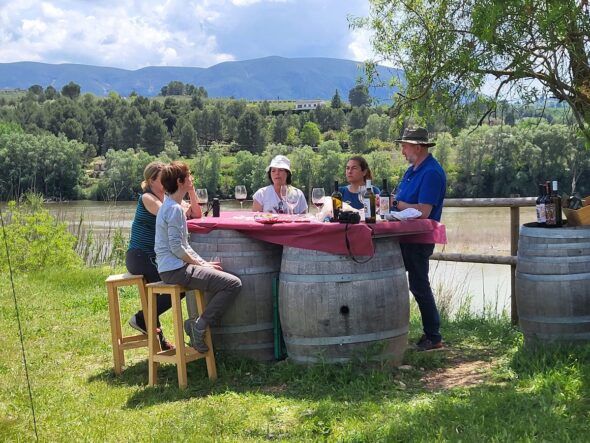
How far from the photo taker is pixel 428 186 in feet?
17.5

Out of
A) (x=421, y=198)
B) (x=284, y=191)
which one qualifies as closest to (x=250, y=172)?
(x=284, y=191)

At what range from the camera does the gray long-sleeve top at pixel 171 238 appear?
489 centimetres

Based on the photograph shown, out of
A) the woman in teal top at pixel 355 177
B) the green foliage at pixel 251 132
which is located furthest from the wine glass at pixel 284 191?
the green foliage at pixel 251 132

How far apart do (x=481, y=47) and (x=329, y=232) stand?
6.78ft

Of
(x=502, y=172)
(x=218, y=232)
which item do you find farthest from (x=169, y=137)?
(x=218, y=232)

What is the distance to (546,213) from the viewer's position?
521 centimetres

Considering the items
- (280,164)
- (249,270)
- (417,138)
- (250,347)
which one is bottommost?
(250,347)

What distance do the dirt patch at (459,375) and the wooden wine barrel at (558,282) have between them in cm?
46

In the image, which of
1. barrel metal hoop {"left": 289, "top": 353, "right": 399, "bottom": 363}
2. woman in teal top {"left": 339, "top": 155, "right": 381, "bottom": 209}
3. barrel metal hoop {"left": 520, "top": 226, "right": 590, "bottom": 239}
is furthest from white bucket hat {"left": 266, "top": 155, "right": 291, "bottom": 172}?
Result: barrel metal hoop {"left": 520, "top": 226, "right": 590, "bottom": 239}

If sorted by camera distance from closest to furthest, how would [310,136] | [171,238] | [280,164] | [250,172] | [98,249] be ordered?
[171,238] < [280,164] < [98,249] < [250,172] < [310,136]

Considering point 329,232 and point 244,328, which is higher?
point 329,232

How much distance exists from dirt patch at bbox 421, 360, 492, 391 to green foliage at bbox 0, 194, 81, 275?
7.60 m

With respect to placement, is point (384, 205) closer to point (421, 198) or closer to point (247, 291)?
point (421, 198)

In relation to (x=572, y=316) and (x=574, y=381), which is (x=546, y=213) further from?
(x=574, y=381)
